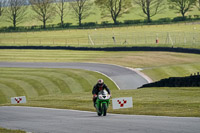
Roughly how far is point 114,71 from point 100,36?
1905 inches

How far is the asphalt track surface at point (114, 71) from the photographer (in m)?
43.4

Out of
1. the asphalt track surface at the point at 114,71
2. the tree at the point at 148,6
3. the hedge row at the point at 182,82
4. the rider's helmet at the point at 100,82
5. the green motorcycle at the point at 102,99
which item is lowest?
the asphalt track surface at the point at 114,71

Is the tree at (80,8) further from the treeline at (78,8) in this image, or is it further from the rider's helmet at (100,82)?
the rider's helmet at (100,82)

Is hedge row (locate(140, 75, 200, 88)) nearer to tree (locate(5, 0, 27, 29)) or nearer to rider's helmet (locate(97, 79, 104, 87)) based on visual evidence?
rider's helmet (locate(97, 79, 104, 87))

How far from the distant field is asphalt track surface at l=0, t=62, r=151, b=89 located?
25462 millimetres

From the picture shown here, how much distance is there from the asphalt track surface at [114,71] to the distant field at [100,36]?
2546cm

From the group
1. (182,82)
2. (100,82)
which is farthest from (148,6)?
(100,82)

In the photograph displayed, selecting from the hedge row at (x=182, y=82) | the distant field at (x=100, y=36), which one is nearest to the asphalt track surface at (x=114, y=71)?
the hedge row at (x=182, y=82)

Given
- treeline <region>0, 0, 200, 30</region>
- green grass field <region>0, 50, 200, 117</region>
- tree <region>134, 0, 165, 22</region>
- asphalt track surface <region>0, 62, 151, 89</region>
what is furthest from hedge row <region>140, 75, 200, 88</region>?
treeline <region>0, 0, 200, 30</region>

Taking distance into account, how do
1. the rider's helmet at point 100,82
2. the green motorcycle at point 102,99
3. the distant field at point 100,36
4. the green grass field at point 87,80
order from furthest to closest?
1. the distant field at point 100,36
2. the green grass field at point 87,80
3. the rider's helmet at point 100,82
4. the green motorcycle at point 102,99

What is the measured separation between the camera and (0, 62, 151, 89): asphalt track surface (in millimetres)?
43375

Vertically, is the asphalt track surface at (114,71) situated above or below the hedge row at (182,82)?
below

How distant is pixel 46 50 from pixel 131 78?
3670cm

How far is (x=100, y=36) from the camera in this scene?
97.7 meters
